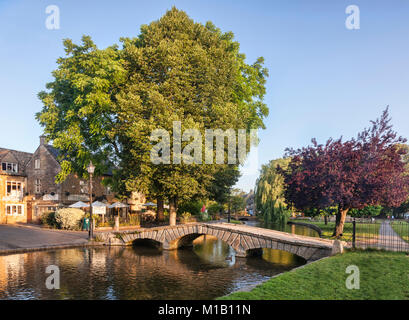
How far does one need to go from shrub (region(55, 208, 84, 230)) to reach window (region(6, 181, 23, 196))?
15.1m

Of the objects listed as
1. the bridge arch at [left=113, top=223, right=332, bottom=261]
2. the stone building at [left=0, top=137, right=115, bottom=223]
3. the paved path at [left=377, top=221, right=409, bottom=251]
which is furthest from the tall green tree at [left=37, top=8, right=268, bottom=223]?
the paved path at [left=377, top=221, right=409, bottom=251]

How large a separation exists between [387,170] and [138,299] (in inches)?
802

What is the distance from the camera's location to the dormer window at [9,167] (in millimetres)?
45000

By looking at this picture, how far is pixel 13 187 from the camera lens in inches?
1793

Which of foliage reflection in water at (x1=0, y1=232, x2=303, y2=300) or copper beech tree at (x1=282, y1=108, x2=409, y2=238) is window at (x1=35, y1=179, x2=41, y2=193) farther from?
copper beech tree at (x1=282, y1=108, x2=409, y2=238)

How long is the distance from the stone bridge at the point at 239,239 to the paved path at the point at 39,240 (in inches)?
104

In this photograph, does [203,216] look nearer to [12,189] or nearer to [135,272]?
[12,189]

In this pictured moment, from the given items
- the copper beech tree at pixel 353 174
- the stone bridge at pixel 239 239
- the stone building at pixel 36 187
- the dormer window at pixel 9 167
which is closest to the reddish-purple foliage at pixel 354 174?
the copper beech tree at pixel 353 174

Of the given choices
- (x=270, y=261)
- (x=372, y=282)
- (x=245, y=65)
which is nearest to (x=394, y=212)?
(x=245, y=65)

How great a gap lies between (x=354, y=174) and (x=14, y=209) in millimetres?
41815

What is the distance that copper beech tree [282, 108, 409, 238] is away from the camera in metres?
24.8

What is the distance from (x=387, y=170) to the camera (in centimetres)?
2483

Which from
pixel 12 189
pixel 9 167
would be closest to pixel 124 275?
pixel 12 189

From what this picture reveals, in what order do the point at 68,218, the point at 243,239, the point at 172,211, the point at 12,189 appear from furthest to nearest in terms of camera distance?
1. the point at 12,189
2. the point at 68,218
3. the point at 172,211
4. the point at 243,239
